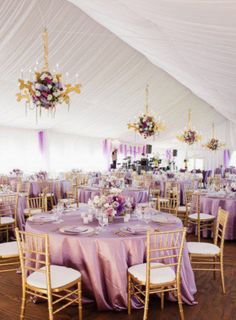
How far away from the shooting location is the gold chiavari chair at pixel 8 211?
5.64 m

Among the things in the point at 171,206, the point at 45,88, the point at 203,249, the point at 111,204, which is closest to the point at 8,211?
the point at 45,88

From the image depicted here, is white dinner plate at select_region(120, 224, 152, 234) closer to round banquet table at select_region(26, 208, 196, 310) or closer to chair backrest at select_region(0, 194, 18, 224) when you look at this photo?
round banquet table at select_region(26, 208, 196, 310)

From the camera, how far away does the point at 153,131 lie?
9195 mm

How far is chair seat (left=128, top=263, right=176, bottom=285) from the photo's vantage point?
10.1ft

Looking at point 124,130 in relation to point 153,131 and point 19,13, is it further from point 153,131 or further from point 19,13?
point 19,13

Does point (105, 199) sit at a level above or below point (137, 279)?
above

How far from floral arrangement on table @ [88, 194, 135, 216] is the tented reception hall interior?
0.01 metres

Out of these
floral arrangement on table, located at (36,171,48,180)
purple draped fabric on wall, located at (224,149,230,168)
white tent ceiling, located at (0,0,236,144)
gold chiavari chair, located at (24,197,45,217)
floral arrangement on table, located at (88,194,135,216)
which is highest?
white tent ceiling, located at (0,0,236,144)

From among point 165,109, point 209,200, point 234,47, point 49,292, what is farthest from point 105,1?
point 165,109

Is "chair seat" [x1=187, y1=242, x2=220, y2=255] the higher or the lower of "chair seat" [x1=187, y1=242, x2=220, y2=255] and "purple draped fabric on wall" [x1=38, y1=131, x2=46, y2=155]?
the lower

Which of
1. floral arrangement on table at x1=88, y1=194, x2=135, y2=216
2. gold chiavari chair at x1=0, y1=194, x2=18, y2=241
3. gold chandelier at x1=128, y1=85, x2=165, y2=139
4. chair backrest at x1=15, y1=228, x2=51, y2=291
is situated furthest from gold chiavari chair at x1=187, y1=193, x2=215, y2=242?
gold chiavari chair at x1=0, y1=194, x2=18, y2=241

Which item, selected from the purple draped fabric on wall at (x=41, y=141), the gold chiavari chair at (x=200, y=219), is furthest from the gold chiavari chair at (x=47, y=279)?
the purple draped fabric on wall at (x=41, y=141)

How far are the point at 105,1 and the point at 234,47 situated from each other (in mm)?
1774

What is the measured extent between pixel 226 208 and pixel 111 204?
127 inches
